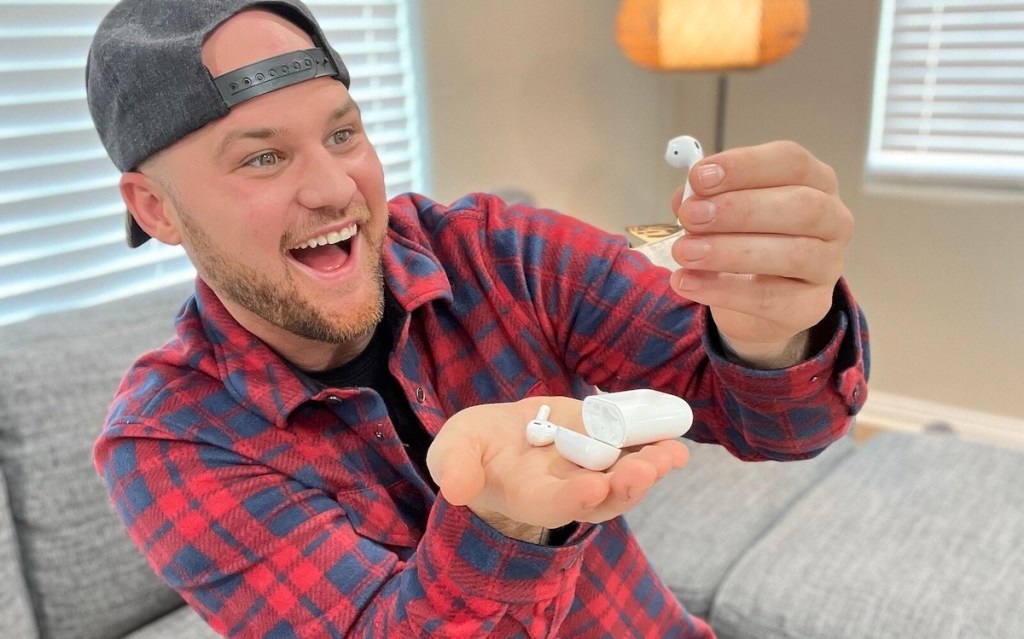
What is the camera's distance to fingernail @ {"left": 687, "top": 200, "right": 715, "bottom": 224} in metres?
0.63

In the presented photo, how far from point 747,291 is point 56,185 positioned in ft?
4.70

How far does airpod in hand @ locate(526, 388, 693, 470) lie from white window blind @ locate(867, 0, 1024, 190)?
7.41 ft

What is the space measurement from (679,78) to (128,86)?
236 centimetres

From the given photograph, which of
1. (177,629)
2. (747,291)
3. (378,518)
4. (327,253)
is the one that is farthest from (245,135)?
(177,629)

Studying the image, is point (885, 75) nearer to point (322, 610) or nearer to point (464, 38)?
point (464, 38)

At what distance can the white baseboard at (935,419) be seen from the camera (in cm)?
251

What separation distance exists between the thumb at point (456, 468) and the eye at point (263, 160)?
0.41 meters

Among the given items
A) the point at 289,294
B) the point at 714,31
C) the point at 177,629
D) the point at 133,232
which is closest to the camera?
the point at 289,294

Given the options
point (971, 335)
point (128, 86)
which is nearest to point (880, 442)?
point (971, 335)

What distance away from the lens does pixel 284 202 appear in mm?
850

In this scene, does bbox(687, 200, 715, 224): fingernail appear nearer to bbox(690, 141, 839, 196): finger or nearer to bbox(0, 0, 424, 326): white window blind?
bbox(690, 141, 839, 196): finger

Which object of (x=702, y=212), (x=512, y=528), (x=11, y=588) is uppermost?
(x=702, y=212)

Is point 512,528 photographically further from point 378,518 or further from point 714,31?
point 714,31

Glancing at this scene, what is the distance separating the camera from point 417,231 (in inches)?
39.5
